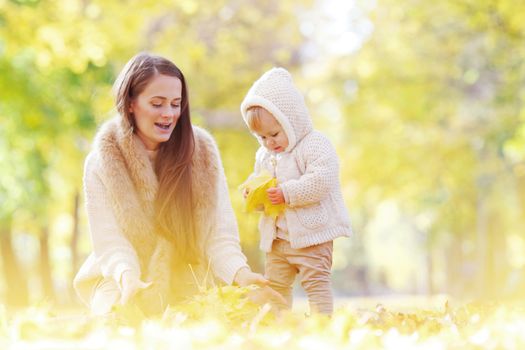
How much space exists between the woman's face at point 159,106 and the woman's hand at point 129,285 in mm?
726

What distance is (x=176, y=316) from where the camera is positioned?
2.99m

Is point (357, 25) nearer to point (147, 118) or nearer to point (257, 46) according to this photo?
point (257, 46)

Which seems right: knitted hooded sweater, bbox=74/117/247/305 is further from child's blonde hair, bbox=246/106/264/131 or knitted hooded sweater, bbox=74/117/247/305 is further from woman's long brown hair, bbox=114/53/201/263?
child's blonde hair, bbox=246/106/264/131

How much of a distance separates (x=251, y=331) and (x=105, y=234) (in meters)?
1.48

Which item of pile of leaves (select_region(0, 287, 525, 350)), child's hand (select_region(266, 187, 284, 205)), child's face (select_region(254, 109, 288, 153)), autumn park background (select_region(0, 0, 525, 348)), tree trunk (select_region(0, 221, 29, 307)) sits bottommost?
pile of leaves (select_region(0, 287, 525, 350))

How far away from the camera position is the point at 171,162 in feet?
13.8

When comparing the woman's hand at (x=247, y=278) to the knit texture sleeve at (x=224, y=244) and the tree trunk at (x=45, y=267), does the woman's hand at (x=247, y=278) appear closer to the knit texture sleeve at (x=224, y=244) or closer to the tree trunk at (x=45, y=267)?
the knit texture sleeve at (x=224, y=244)

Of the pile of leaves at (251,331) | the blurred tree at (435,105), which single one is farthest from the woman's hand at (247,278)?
the blurred tree at (435,105)

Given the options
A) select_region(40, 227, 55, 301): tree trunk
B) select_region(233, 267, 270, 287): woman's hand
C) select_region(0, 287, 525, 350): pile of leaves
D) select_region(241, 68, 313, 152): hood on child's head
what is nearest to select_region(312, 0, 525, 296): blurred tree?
select_region(40, 227, 55, 301): tree trunk

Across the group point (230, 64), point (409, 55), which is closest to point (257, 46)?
point (230, 64)

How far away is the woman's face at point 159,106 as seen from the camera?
4.08 metres

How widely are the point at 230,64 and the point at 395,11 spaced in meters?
3.90

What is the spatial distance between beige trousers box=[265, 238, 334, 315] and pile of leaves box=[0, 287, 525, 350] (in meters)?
1.02

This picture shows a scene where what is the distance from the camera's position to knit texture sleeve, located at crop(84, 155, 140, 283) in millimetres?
3932
